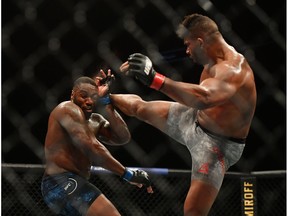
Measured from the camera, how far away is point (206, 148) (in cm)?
221

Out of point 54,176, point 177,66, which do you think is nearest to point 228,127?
point 54,176

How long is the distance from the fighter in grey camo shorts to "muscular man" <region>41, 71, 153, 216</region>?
303mm

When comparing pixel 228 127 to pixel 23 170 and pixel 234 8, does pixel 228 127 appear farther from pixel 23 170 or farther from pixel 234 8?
pixel 234 8

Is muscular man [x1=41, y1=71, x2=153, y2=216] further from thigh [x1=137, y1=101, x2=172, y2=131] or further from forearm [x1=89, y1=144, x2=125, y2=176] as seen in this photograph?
thigh [x1=137, y1=101, x2=172, y2=131]

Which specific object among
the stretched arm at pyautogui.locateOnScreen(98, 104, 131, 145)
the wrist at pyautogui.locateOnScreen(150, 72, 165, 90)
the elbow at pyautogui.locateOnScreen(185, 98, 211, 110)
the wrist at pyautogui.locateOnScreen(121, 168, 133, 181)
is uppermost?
the wrist at pyautogui.locateOnScreen(150, 72, 165, 90)

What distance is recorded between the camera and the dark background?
4234mm

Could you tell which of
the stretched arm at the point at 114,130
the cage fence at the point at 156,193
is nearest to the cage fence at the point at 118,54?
the cage fence at the point at 156,193

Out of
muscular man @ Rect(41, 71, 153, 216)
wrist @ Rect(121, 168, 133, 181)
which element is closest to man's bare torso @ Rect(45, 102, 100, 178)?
muscular man @ Rect(41, 71, 153, 216)

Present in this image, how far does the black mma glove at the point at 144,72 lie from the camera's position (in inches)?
75.5

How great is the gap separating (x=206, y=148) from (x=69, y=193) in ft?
2.35

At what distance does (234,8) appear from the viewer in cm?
425

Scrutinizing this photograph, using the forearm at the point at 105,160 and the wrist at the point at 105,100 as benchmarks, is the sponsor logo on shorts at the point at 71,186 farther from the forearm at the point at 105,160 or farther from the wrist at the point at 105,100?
the wrist at the point at 105,100

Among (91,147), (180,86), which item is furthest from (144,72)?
(91,147)

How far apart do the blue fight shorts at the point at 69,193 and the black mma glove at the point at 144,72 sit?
0.73 meters
